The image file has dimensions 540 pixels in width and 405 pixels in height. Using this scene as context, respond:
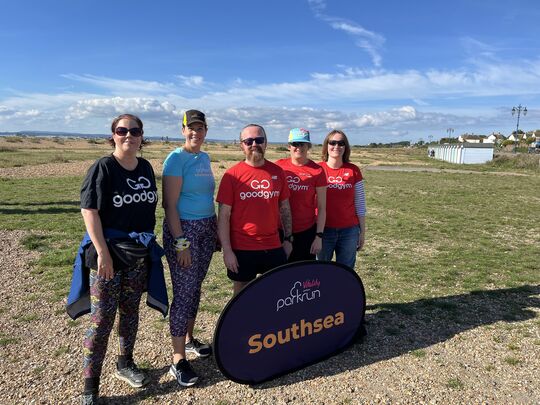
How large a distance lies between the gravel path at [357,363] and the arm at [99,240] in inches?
49.5

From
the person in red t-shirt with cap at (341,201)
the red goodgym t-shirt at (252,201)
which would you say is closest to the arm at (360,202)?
the person in red t-shirt with cap at (341,201)

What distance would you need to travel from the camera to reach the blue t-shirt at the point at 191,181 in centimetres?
341

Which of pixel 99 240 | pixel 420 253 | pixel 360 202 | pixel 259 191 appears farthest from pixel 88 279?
pixel 420 253

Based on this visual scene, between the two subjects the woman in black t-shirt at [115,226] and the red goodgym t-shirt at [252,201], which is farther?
the red goodgym t-shirt at [252,201]

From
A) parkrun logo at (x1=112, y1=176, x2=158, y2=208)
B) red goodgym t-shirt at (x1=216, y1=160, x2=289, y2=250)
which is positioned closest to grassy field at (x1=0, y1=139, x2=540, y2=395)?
red goodgym t-shirt at (x1=216, y1=160, x2=289, y2=250)

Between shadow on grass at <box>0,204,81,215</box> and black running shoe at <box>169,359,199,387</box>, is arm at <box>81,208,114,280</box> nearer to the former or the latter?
black running shoe at <box>169,359,199,387</box>

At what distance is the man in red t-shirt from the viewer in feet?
11.8

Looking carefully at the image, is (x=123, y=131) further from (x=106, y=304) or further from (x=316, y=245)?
(x=316, y=245)

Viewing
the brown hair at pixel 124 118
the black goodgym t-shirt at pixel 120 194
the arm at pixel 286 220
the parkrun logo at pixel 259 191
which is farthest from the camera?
the arm at pixel 286 220

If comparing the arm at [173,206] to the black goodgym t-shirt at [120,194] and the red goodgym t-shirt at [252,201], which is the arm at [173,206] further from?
the red goodgym t-shirt at [252,201]

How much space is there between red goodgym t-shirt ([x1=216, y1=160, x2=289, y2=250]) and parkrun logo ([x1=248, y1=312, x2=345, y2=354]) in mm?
812

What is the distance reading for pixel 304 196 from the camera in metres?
4.12

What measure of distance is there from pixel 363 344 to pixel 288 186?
2056mm

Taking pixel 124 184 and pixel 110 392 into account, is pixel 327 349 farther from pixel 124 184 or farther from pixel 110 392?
pixel 124 184
